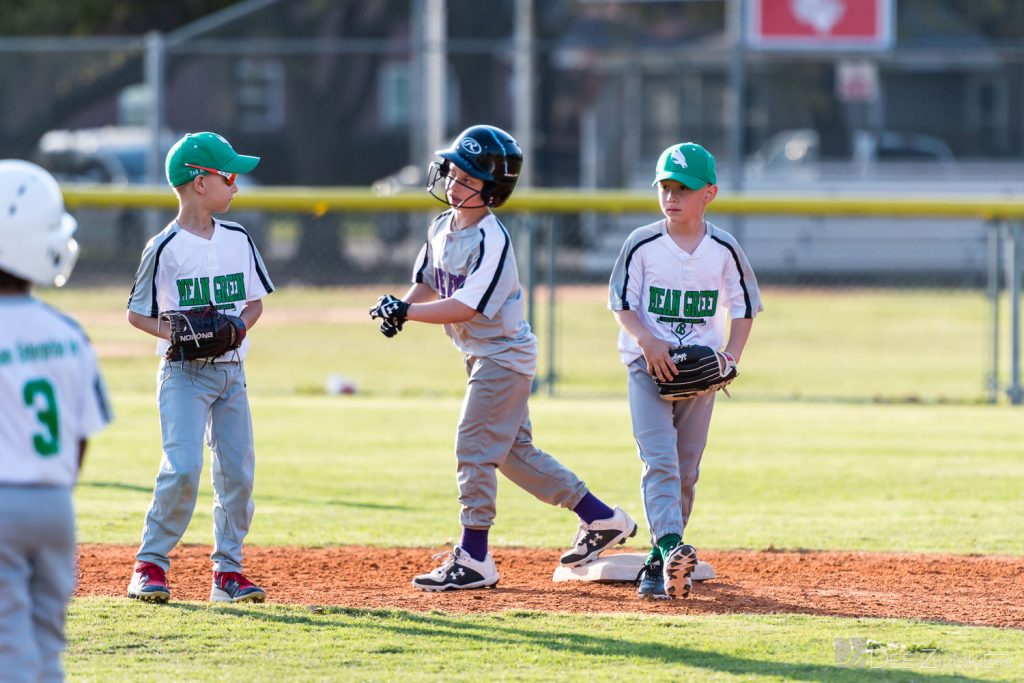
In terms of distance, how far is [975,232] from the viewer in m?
Answer: 21.3

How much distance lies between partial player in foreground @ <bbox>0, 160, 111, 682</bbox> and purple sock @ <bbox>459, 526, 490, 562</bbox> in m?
2.36

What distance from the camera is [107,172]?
25.0 m

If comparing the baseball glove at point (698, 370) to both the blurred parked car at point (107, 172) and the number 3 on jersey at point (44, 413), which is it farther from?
the blurred parked car at point (107, 172)

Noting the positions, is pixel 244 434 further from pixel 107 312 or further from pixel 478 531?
pixel 107 312

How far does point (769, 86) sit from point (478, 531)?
22014mm

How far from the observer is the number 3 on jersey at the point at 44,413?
135 inches

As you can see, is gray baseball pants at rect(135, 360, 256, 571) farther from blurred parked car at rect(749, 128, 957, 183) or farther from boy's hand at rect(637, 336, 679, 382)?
blurred parked car at rect(749, 128, 957, 183)

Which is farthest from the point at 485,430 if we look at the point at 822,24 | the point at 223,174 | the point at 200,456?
the point at 822,24

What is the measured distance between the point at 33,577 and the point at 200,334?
1.85 metres

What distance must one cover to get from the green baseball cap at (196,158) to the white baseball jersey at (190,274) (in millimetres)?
203

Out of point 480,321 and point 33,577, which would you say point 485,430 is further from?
point 33,577

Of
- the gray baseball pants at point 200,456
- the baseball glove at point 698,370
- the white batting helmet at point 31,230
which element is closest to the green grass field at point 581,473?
the gray baseball pants at point 200,456

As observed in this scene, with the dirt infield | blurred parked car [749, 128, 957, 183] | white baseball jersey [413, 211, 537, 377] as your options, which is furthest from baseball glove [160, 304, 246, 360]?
blurred parked car [749, 128, 957, 183]

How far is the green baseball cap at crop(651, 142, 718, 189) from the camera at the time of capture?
18.4 feet
